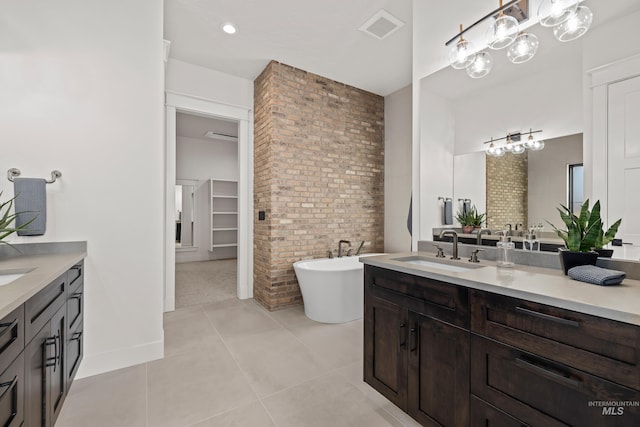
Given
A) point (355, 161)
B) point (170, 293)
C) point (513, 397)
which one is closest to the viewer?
point (513, 397)

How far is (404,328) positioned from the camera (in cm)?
159

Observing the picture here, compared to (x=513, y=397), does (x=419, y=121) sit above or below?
above

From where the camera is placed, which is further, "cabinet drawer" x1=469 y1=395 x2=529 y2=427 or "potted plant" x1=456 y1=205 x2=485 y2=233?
"potted plant" x1=456 y1=205 x2=485 y2=233

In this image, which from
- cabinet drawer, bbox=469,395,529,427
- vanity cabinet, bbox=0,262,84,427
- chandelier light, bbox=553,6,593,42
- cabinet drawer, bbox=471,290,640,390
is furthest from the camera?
chandelier light, bbox=553,6,593,42

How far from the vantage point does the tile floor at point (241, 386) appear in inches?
66.8

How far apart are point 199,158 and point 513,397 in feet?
24.0

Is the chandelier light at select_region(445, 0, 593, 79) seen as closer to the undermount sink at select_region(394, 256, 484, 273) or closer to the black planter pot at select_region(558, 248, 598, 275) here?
the black planter pot at select_region(558, 248, 598, 275)

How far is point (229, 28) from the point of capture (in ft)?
9.48

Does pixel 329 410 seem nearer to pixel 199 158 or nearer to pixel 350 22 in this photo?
pixel 350 22

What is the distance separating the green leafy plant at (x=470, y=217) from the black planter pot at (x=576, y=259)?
2.25 ft

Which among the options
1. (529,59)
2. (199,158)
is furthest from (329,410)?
(199,158)

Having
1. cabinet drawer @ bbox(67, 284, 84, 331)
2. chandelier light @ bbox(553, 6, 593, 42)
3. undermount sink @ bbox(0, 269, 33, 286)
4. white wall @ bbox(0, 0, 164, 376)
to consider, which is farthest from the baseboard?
chandelier light @ bbox(553, 6, 593, 42)

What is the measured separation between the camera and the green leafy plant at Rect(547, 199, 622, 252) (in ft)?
4.41

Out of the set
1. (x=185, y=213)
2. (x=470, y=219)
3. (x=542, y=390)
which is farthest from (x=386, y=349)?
(x=185, y=213)
